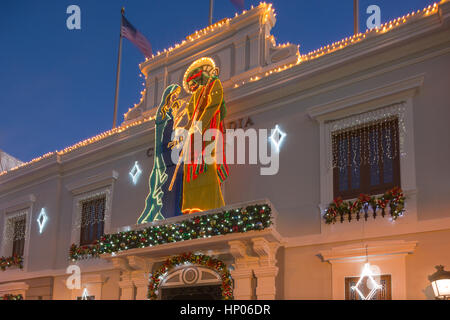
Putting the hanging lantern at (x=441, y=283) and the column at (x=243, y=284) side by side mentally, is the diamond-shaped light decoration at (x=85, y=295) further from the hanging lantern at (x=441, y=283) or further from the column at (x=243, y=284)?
the hanging lantern at (x=441, y=283)

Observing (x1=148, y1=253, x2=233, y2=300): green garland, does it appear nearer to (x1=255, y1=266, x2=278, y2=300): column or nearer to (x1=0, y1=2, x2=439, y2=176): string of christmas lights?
(x1=255, y1=266, x2=278, y2=300): column

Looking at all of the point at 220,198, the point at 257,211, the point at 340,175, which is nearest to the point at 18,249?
the point at 220,198

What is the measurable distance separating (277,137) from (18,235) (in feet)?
37.3

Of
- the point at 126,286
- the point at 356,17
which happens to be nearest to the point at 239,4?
the point at 356,17

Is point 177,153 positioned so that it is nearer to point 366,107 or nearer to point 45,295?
point 366,107

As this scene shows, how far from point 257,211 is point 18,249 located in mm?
11470

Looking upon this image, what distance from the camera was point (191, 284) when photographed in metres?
13.5

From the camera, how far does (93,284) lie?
1616 centimetres

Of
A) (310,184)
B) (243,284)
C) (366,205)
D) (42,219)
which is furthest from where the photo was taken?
(42,219)

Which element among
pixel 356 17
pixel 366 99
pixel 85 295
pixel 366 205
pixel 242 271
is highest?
pixel 356 17

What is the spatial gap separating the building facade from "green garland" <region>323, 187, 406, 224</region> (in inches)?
0.9

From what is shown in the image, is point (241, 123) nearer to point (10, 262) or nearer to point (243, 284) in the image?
point (243, 284)

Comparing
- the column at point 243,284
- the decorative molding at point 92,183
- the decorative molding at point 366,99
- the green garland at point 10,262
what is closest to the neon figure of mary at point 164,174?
the decorative molding at point 92,183
